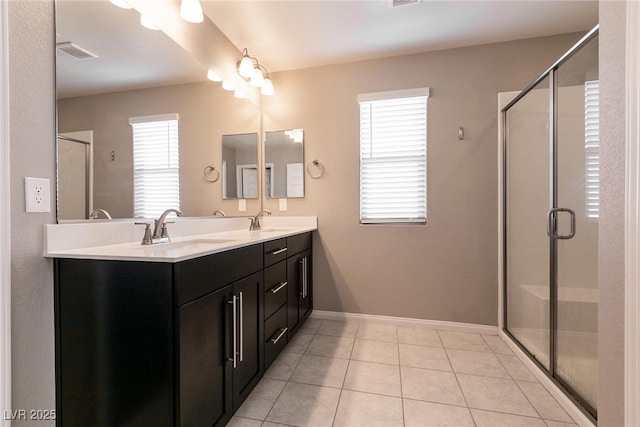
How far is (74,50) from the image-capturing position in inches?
47.1

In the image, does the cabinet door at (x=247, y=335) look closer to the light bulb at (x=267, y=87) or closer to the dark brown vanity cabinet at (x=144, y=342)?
the dark brown vanity cabinet at (x=144, y=342)

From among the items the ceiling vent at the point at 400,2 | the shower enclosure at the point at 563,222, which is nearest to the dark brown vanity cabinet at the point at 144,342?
the shower enclosure at the point at 563,222

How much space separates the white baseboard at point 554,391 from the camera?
134cm

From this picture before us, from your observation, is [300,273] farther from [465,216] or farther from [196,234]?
[465,216]

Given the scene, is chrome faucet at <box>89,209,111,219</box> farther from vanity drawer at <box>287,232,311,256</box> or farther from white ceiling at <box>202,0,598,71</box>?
white ceiling at <box>202,0,598,71</box>

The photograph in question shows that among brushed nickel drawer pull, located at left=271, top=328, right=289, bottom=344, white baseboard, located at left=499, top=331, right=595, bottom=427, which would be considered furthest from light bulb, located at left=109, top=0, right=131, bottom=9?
white baseboard, located at left=499, top=331, right=595, bottom=427

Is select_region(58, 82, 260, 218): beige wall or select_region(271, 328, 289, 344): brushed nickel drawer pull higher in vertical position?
select_region(58, 82, 260, 218): beige wall

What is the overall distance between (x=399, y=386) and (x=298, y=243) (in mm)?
1206

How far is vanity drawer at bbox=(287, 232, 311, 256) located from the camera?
6.91ft

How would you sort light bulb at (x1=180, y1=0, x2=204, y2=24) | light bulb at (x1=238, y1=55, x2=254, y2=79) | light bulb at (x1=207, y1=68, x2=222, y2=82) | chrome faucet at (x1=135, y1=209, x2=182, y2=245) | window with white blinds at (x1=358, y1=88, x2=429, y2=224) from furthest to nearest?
1. window with white blinds at (x1=358, y1=88, x2=429, y2=224)
2. light bulb at (x1=238, y1=55, x2=254, y2=79)
3. light bulb at (x1=207, y1=68, x2=222, y2=82)
4. light bulb at (x1=180, y1=0, x2=204, y2=24)
5. chrome faucet at (x1=135, y1=209, x2=182, y2=245)

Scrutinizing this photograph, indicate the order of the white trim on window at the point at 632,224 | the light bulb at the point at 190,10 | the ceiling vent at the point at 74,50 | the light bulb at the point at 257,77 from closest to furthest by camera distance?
the white trim on window at the point at 632,224 < the ceiling vent at the point at 74,50 < the light bulb at the point at 190,10 < the light bulb at the point at 257,77

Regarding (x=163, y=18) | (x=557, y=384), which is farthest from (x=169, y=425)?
(x=163, y=18)

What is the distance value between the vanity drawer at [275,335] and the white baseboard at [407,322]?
31.5 inches

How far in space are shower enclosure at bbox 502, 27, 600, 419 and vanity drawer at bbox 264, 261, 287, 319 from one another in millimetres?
1694
